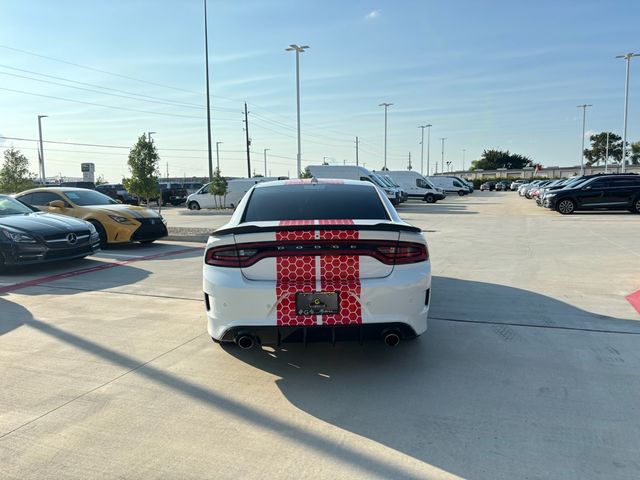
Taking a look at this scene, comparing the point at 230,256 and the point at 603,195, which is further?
the point at 603,195

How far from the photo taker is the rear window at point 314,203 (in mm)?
4625

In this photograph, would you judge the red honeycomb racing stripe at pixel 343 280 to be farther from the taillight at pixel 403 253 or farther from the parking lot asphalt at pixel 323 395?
the parking lot asphalt at pixel 323 395

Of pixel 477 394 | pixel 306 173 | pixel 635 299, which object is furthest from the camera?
pixel 306 173

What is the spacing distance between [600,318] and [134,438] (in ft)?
16.7

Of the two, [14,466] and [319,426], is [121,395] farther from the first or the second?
[319,426]

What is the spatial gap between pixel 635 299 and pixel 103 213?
10629 mm

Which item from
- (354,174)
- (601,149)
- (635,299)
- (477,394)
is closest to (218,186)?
(354,174)

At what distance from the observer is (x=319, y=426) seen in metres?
3.29

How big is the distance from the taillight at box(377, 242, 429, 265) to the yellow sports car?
9.30 m

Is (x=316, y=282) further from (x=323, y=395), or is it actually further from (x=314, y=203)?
(x=314, y=203)

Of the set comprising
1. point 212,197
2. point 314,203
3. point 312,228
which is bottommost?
point 212,197

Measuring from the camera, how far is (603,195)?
21531 mm

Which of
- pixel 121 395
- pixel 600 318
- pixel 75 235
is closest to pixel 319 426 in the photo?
pixel 121 395

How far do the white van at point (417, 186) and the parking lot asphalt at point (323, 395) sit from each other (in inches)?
1293
